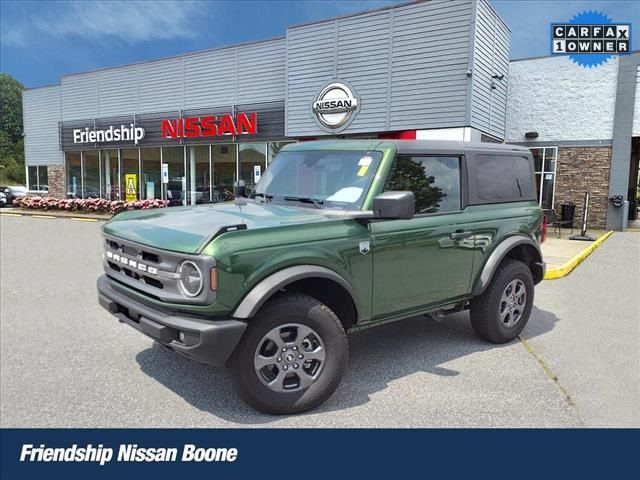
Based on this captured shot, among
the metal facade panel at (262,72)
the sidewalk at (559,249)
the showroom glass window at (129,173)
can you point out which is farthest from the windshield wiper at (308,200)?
the showroom glass window at (129,173)

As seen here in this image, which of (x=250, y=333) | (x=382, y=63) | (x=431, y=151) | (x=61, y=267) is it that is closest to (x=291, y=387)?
(x=250, y=333)

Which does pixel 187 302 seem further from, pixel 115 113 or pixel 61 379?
pixel 115 113

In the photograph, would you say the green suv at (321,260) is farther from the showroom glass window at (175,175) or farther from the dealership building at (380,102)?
the showroom glass window at (175,175)

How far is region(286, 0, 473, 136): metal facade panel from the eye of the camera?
14.4m

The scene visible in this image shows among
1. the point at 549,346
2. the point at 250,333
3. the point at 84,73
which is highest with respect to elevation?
the point at 84,73

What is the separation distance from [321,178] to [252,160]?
647 inches

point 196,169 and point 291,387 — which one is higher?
point 196,169

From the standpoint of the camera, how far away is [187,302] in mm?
3148

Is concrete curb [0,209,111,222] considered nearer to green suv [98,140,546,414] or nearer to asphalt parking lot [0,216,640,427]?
asphalt parking lot [0,216,640,427]

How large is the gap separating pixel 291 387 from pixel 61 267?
6.03 meters

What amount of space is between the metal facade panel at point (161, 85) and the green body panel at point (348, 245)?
1886cm

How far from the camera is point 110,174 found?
2542cm

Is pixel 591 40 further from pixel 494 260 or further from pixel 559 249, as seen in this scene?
pixel 494 260

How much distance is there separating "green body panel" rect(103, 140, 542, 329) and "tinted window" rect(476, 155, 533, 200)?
169mm
